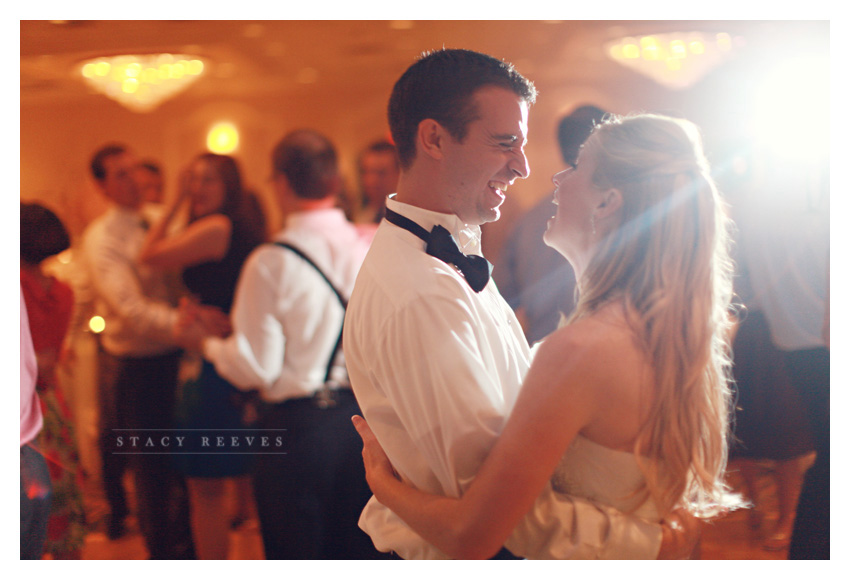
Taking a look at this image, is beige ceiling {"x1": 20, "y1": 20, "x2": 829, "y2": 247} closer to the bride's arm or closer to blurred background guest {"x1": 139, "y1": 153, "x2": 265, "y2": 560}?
blurred background guest {"x1": 139, "y1": 153, "x2": 265, "y2": 560}

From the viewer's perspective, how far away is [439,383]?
3.80 feet

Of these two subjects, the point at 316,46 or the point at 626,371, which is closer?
the point at 626,371

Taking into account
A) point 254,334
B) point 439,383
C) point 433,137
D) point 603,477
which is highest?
point 433,137

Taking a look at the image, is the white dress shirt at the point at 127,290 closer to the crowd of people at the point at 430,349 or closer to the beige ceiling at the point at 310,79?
the crowd of people at the point at 430,349

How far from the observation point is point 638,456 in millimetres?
1198

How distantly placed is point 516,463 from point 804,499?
1510 mm

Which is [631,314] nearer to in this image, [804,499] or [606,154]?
[606,154]

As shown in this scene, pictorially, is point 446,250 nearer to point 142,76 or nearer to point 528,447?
point 528,447

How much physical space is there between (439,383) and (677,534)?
0.58m

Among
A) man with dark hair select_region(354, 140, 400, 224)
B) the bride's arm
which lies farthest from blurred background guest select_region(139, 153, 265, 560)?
the bride's arm

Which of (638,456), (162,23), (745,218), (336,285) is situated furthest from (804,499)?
(162,23)

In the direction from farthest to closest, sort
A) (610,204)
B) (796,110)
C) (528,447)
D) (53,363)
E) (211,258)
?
(211,258)
(53,363)
(796,110)
(610,204)
(528,447)

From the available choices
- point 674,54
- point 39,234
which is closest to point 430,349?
point 674,54

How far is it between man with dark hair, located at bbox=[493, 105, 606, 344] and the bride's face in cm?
84
